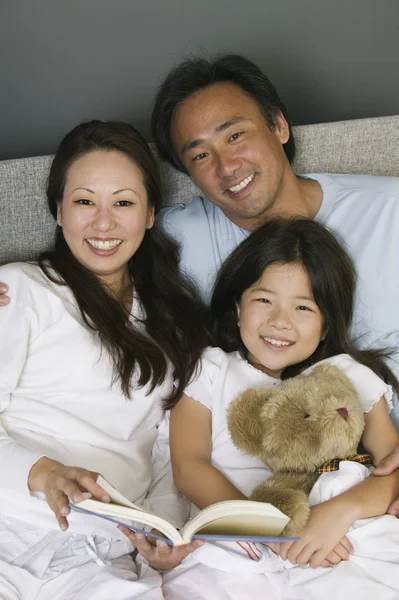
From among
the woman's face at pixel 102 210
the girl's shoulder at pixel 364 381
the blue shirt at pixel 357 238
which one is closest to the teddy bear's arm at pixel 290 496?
the girl's shoulder at pixel 364 381

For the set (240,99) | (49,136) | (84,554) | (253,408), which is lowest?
(84,554)

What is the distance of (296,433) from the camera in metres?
1.60

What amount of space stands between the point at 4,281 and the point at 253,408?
0.67 meters

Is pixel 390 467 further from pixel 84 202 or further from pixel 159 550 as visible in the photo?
pixel 84 202

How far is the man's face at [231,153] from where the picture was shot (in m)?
2.13

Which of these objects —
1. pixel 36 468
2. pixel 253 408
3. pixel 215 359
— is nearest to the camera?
pixel 36 468

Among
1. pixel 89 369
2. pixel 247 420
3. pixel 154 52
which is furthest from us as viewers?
pixel 154 52

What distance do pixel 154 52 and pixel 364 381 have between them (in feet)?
4.25

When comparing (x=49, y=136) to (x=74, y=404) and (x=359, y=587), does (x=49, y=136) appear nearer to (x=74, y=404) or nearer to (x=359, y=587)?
(x=74, y=404)

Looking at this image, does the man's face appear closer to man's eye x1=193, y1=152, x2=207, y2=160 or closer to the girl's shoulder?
man's eye x1=193, y1=152, x2=207, y2=160

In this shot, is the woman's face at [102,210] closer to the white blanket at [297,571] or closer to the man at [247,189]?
the man at [247,189]

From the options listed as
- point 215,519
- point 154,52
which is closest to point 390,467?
point 215,519

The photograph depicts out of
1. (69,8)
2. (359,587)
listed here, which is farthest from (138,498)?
(69,8)

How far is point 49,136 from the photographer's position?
7.91 feet
